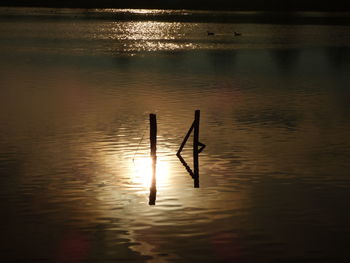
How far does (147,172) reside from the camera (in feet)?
107

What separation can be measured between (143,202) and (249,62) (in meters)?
75.6

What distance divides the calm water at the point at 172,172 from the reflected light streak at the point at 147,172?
88 millimetres

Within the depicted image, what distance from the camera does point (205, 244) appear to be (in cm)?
2336

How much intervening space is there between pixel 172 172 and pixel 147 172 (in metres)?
1.10

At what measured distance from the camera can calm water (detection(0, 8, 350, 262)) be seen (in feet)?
77.0

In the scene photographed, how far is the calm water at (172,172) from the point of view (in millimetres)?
23469

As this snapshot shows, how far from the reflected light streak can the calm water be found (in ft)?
0.29

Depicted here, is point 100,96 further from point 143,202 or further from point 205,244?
point 205,244

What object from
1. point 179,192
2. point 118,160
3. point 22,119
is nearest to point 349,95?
point 22,119

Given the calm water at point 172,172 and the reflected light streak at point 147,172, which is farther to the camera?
the reflected light streak at point 147,172

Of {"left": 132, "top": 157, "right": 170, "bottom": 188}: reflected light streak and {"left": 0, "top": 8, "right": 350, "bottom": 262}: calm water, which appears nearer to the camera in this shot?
{"left": 0, "top": 8, "right": 350, "bottom": 262}: calm water

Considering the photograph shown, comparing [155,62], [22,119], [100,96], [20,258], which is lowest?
[20,258]

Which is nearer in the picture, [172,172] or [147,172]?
[147,172]

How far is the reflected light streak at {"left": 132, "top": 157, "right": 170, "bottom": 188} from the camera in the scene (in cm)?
3102
